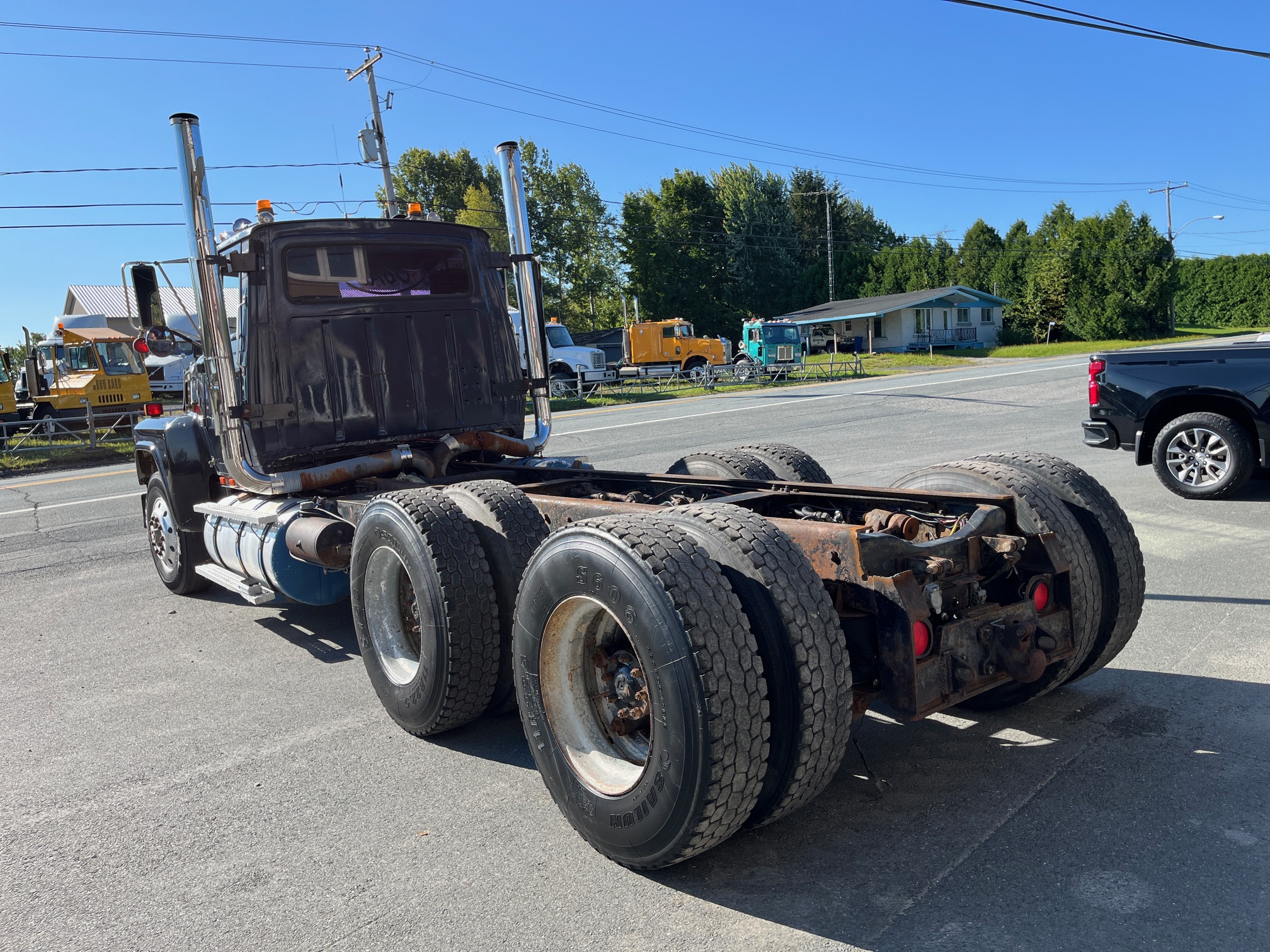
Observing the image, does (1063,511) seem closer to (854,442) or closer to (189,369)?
(189,369)

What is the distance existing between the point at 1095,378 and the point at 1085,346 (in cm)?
4566

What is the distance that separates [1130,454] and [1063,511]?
9364mm

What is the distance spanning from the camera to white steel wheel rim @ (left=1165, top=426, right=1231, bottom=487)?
28.4 feet

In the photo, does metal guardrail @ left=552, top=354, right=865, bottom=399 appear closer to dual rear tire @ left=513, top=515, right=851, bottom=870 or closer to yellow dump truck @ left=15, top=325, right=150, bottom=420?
yellow dump truck @ left=15, top=325, right=150, bottom=420

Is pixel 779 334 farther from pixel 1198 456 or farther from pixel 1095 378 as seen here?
pixel 1198 456

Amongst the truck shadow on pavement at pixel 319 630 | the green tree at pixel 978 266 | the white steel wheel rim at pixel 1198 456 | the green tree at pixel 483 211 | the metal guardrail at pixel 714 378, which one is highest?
the green tree at pixel 483 211

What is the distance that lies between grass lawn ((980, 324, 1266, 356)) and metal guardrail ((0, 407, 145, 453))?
3819 cm

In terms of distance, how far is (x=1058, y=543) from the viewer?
3.63 metres

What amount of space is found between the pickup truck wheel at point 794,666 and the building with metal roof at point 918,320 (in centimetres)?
5459

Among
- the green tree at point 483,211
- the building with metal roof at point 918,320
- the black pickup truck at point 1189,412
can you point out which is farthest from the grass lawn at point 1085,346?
the black pickup truck at point 1189,412

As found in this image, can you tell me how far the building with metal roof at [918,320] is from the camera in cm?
5678

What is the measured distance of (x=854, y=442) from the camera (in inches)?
591

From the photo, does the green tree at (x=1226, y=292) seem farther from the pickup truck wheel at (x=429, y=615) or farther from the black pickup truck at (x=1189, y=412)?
the pickup truck wheel at (x=429, y=615)

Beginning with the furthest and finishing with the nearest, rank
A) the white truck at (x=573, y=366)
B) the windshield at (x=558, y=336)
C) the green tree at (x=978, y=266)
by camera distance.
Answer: the green tree at (x=978, y=266) → the windshield at (x=558, y=336) → the white truck at (x=573, y=366)
